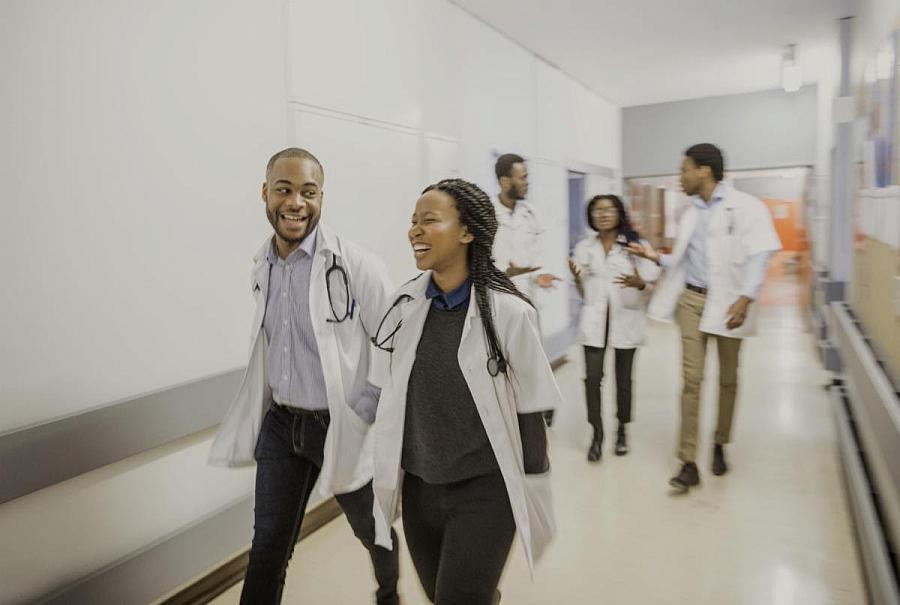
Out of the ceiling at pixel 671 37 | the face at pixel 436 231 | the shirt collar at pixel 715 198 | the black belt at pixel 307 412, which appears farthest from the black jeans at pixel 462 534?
the ceiling at pixel 671 37

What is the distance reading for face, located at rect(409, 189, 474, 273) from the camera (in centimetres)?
179

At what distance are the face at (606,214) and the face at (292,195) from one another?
2433mm

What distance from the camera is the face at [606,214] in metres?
4.18

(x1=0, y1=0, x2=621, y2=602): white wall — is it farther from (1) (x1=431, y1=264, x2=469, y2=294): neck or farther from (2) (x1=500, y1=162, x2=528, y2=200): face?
(1) (x1=431, y1=264, x2=469, y2=294): neck

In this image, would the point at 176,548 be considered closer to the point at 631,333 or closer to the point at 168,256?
the point at 168,256

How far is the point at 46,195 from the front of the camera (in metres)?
2.23

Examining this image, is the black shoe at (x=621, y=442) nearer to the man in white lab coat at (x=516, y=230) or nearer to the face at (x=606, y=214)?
the man in white lab coat at (x=516, y=230)

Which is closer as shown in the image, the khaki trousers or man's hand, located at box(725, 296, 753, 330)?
man's hand, located at box(725, 296, 753, 330)

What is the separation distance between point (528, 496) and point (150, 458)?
173cm

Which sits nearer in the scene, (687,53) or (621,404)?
(621,404)

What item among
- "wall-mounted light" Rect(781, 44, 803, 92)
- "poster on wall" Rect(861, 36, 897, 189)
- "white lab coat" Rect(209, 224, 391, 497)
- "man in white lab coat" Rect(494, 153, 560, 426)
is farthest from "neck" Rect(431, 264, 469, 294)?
"wall-mounted light" Rect(781, 44, 803, 92)

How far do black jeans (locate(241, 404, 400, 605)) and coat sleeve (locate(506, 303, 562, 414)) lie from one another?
28.6 inches

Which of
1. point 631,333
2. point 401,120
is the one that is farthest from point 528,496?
point 401,120

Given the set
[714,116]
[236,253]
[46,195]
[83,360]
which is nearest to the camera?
[46,195]
